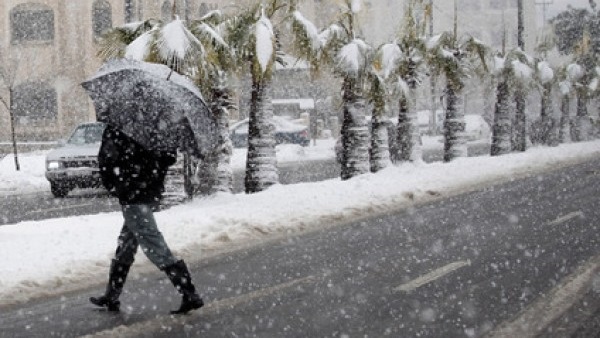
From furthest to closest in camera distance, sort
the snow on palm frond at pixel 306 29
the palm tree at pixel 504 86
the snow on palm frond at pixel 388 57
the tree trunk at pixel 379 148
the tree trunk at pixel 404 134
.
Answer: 1. the palm tree at pixel 504 86
2. the tree trunk at pixel 404 134
3. the snow on palm frond at pixel 388 57
4. the tree trunk at pixel 379 148
5. the snow on palm frond at pixel 306 29

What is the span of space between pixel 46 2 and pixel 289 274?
3640cm

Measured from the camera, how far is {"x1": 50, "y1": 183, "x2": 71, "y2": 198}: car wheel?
18.1 m

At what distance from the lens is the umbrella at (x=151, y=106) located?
5848 millimetres

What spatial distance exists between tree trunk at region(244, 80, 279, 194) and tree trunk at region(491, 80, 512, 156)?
14591mm

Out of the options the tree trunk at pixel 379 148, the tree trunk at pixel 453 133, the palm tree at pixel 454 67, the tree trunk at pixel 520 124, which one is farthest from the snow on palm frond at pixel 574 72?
the tree trunk at pixel 379 148

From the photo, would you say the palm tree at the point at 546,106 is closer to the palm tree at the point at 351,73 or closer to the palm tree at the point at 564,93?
the palm tree at the point at 564,93

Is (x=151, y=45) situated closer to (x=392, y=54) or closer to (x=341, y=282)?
(x=341, y=282)

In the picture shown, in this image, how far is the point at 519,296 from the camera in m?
6.64

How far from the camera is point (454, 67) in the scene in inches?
853

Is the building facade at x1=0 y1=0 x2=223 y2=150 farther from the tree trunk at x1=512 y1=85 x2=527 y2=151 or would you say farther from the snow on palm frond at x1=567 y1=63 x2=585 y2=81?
the snow on palm frond at x1=567 y1=63 x2=585 y2=81

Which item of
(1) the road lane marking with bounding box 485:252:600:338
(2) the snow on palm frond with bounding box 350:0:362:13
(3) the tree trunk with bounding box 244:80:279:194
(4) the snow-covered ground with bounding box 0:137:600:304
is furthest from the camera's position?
(2) the snow on palm frond with bounding box 350:0:362:13

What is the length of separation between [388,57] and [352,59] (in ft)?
10.4

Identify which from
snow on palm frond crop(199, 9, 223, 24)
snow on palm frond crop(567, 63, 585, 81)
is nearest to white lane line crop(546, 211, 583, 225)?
snow on palm frond crop(199, 9, 223, 24)

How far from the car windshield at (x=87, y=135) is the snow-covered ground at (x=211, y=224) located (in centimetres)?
632
